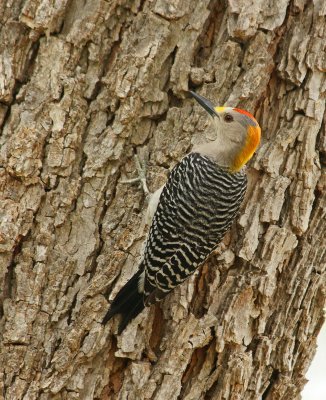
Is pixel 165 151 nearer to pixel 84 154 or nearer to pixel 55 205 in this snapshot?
pixel 84 154

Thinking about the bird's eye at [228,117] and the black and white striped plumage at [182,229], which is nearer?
the black and white striped plumage at [182,229]

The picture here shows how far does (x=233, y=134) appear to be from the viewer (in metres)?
4.39

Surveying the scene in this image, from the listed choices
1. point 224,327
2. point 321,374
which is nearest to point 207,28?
point 224,327

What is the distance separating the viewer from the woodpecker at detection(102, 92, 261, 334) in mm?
3770

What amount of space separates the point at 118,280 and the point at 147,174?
0.66 metres

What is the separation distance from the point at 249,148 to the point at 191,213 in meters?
0.56

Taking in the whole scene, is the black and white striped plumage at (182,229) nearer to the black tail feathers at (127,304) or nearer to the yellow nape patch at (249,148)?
the black tail feathers at (127,304)

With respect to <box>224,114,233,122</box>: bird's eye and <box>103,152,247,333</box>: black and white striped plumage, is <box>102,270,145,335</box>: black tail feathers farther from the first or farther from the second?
<box>224,114,233,122</box>: bird's eye

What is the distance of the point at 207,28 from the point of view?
3990mm

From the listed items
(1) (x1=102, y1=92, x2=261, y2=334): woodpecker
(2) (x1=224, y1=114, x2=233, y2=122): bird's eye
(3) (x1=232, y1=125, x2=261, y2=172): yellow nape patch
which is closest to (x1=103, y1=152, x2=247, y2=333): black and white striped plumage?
(1) (x1=102, y1=92, x2=261, y2=334): woodpecker


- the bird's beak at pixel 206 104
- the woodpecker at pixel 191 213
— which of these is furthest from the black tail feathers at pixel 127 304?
the bird's beak at pixel 206 104

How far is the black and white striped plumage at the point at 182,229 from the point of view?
3.76 meters

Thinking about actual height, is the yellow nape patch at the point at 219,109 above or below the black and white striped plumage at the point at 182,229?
above

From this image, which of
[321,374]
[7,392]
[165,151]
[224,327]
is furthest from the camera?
[321,374]
